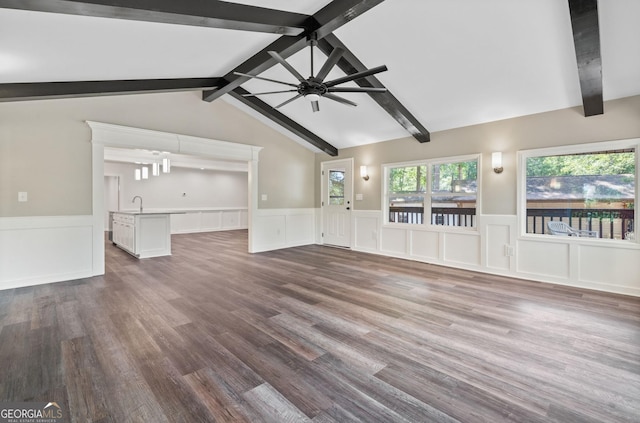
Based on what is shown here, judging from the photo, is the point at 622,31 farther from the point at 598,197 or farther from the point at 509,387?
the point at 509,387

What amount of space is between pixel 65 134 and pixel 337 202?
5.19 meters

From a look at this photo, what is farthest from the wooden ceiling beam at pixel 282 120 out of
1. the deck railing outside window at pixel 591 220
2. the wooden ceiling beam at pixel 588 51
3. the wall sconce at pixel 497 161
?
the wooden ceiling beam at pixel 588 51

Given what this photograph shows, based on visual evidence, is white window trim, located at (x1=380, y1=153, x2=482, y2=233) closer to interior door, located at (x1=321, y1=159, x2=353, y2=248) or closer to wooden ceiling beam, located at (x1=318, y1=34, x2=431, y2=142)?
wooden ceiling beam, located at (x1=318, y1=34, x2=431, y2=142)

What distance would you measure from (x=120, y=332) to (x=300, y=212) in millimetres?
5112

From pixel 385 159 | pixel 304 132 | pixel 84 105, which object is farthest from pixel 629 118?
pixel 84 105

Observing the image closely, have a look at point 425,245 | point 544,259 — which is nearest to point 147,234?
point 425,245

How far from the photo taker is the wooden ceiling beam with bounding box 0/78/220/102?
3.40 metres

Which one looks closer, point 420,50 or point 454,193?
point 420,50

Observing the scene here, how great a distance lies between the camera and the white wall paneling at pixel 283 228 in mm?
6598

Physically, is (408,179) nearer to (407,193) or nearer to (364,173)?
(407,193)

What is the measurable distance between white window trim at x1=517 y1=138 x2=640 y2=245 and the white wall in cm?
960

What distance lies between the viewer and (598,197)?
3.97m

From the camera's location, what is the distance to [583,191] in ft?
13.4

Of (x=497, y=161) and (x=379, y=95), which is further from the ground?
(x=379, y=95)
